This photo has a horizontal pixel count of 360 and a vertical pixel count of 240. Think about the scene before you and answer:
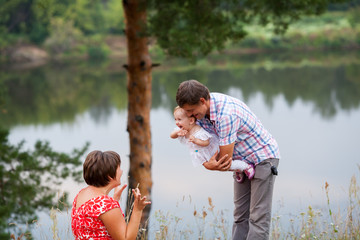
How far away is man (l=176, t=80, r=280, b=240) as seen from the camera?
246 cm

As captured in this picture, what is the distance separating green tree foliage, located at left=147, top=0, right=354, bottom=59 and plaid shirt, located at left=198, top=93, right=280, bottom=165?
11.8 feet

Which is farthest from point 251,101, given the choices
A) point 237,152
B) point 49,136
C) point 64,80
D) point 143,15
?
point 237,152

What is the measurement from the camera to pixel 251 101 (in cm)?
2098

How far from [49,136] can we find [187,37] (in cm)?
1225

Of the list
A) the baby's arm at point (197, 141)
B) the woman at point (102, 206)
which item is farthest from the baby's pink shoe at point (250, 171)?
the woman at point (102, 206)

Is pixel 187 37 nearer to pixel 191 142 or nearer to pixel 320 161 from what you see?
pixel 191 142

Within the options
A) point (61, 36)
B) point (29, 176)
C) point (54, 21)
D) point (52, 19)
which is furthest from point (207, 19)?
point (52, 19)

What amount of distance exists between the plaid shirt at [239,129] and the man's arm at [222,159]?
34 millimetres

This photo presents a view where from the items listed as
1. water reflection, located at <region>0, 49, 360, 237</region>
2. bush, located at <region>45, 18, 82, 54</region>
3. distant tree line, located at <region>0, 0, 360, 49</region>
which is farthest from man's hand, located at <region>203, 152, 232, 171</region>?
bush, located at <region>45, 18, 82, 54</region>

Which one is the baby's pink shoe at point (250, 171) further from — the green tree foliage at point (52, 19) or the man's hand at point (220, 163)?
the green tree foliage at point (52, 19)

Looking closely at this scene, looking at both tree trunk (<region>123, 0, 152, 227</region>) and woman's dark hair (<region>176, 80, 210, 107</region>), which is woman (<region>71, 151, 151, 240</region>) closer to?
woman's dark hair (<region>176, 80, 210, 107</region>)

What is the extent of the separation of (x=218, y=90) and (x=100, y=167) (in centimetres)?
1928

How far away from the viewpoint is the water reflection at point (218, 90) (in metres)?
12.2

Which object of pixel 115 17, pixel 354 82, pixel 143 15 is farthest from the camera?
pixel 115 17
